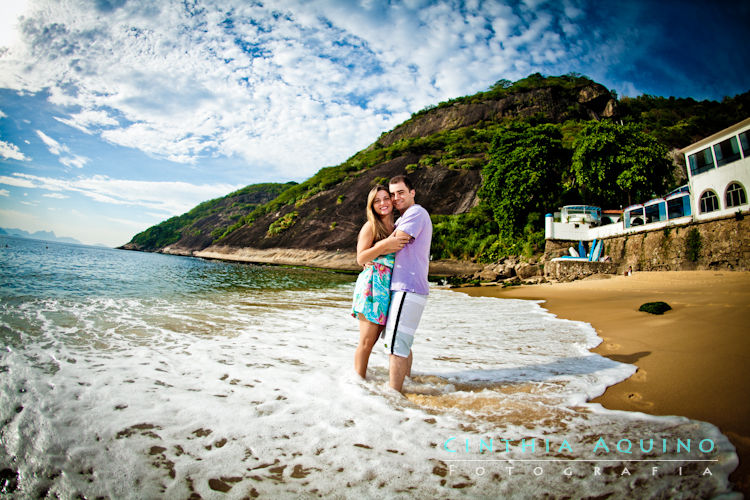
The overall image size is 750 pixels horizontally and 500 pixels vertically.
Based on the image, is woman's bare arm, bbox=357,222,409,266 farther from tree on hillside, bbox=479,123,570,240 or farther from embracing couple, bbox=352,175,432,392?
tree on hillside, bbox=479,123,570,240

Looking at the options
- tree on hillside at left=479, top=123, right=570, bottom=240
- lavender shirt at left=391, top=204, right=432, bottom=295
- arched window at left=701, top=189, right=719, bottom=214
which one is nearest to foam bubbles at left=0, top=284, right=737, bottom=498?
lavender shirt at left=391, top=204, right=432, bottom=295

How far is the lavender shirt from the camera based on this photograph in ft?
8.49

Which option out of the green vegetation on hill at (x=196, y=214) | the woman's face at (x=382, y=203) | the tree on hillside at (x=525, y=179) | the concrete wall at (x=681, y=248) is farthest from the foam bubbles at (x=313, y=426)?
the green vegetation on hill at (x=196, y=214)

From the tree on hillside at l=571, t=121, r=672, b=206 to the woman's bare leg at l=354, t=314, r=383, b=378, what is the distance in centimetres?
2760

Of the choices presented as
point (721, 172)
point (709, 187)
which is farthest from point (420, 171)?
point (721, 172)

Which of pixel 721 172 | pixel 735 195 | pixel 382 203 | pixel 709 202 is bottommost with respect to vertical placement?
pixel 382 203

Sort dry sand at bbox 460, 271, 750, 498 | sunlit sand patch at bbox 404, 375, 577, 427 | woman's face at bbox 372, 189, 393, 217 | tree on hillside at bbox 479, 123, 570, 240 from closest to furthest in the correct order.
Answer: dry sand at bbox 460, 271, 750, 498
sunlit sand patch at bbox 404, 375, 577, 427
woman's face at bbox 372, 189, 393, 217
tree on hillside at bbox 479, 123, 570, 240

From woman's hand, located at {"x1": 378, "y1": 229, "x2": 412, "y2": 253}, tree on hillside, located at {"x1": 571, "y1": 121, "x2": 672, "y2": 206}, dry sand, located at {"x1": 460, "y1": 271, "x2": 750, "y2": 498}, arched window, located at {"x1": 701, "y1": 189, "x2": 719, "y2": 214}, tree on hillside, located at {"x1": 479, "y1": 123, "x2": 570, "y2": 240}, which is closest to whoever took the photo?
dry sand, located at {"x1": 460, "y1": 271, "x2": 750, "y2": 498}

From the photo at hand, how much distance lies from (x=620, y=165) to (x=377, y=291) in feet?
92.9

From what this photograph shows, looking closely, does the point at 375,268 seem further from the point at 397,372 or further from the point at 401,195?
the point at 397,372

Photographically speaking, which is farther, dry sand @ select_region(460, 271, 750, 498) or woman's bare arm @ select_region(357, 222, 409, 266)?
woman's bare arm @ select_region(357, 222, 409, 266)

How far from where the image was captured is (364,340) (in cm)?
281

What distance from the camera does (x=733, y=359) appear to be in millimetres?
2939

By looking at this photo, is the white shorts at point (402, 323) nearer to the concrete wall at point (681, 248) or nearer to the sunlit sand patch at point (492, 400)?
the sunlit sand patch at point (492, 400)
